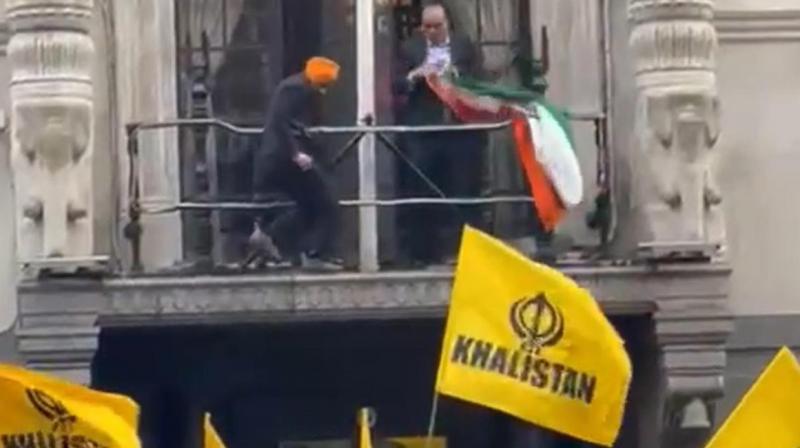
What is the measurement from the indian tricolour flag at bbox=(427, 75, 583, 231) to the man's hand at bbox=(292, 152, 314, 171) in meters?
0.90

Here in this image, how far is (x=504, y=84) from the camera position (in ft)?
57.1

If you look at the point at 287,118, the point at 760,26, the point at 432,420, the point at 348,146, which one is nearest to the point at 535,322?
the point at 432,420

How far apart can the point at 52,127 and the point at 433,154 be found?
2.08 m

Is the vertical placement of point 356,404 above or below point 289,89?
below

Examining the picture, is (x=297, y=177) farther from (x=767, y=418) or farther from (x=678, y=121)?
(x=767, y=418)

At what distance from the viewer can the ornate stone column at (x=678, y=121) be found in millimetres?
16797

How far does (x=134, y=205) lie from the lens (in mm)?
16938

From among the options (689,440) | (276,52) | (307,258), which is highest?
(276,52)

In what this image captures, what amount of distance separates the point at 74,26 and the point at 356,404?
2.77 m

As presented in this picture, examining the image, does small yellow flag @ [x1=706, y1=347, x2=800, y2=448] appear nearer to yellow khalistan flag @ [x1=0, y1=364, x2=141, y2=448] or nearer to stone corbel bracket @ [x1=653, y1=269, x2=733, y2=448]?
stone corbel bracket @ [x1=653, y1=269, x2=733, y2=448]

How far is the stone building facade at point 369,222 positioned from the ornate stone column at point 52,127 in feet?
0.03

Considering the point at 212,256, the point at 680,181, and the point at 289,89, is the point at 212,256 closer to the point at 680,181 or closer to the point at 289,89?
the point at 289,89

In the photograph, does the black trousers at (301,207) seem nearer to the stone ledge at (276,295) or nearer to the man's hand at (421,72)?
the stone ledge at (276,295)

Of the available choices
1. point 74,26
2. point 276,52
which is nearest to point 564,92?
point 276,52
